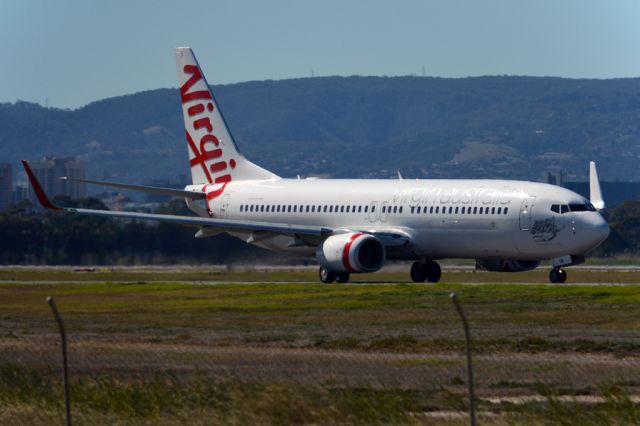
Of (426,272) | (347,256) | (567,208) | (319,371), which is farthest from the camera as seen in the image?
(426,272)

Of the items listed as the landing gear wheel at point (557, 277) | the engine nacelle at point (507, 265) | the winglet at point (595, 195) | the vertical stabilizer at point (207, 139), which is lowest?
the landing gear wheel at point (557, 277)

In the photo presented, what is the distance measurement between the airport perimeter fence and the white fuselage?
13454mm

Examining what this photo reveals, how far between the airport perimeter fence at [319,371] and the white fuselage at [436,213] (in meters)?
13.5

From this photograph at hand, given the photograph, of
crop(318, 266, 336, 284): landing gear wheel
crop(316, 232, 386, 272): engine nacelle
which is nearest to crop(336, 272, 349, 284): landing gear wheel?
crop(318, 266, 336, 284): landing gear wheel

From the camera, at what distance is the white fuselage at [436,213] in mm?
52344

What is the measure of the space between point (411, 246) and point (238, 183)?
32.5 ft

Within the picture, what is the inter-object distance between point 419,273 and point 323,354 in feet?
88.8

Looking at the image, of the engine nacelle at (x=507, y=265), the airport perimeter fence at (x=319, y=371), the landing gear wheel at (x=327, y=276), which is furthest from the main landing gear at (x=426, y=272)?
the airport perimeter fence at (x=319, y=371)

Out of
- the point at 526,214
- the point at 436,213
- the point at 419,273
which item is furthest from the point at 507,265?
the point at 526,214

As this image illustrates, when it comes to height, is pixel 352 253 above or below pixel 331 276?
above

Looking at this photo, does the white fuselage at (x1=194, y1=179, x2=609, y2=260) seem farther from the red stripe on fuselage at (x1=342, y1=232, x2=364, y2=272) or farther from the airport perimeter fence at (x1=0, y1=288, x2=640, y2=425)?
the airport perimeter fence at (x1=0, y1=288, x2=640, y2=425)

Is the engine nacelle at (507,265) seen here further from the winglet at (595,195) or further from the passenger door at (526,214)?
the winglet at (595,195)

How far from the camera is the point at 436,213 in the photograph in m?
54.9

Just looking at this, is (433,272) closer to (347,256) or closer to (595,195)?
(347,256)
